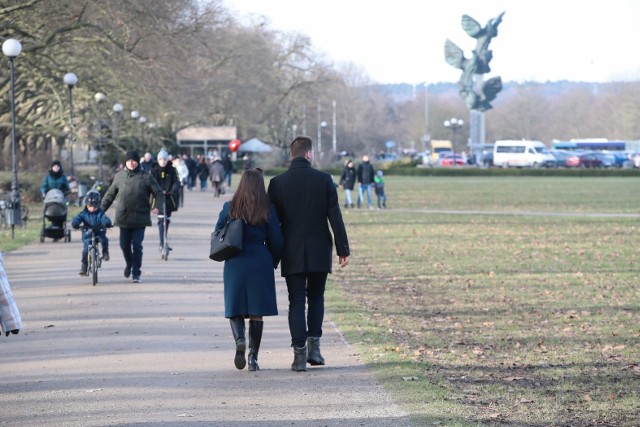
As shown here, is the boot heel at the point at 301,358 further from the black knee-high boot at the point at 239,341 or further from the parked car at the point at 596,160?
the parked car at the point at 596,160

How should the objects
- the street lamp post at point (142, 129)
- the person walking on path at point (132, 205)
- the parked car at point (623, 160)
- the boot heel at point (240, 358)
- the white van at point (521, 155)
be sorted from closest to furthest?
the boot heel at point (240, 358) → the person walking on path at point (132, 205) → the street lamp post at point (142, 129) → the white van at point (521, 155) → the parked car at point (623, 160)

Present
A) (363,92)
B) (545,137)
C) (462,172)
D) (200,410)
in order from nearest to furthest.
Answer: (200,410) < (462,172) < (363,92) < (545,137)

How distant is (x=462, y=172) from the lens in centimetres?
8781

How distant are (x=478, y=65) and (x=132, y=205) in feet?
350

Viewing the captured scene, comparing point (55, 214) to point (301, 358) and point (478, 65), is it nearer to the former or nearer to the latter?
point (301, 358)

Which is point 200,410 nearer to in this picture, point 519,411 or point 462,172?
point 519,411

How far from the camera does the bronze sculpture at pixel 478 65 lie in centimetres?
11944

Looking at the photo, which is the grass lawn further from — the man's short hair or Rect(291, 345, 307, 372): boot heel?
the man's short hair

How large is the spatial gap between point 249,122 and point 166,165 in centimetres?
6969

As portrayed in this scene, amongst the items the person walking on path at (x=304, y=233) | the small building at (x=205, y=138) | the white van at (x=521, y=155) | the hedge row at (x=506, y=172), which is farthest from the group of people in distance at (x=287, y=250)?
the white van at (x=521, y=155)

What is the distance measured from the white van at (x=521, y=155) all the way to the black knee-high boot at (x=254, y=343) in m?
94.4

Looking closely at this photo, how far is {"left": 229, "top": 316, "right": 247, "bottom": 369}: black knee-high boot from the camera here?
9.76 metres

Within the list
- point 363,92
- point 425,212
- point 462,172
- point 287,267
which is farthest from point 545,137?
point 287,267

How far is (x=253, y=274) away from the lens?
386 inches
